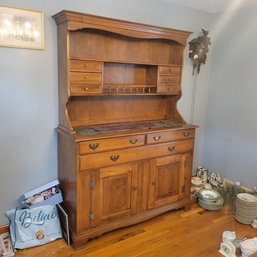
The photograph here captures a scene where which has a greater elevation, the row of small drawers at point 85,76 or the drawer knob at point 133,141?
the row of small drawers at point 85,76

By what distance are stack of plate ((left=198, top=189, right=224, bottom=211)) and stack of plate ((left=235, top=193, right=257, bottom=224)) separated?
0.24 meters

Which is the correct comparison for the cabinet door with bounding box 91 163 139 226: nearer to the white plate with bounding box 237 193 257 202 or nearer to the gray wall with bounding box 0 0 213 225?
the gray wall with bounding box 0 0 213 225

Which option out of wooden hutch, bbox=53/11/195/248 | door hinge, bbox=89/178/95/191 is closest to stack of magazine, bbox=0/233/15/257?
wooden hutch, bbox=53/11/195/248

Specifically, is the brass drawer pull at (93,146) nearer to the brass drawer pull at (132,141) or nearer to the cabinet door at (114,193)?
the cabinet door at (114,193)

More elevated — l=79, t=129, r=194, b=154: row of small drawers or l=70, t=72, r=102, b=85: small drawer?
l=70, t=72, r=102, b=85: small drawer

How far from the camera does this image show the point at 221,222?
8.70 ft

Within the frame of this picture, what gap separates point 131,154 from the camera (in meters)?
2.32

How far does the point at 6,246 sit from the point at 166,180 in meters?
1.51

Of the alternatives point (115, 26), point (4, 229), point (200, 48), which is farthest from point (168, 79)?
point (4, 229)

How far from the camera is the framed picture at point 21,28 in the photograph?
6.66 ft

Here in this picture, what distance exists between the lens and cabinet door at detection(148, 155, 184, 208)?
2521 mm

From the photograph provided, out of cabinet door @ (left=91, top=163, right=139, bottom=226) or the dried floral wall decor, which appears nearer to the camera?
cabinet door @ (left=91, top=163, right=139, bottom=226)

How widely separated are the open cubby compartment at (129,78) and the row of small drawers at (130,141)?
1.54 feet

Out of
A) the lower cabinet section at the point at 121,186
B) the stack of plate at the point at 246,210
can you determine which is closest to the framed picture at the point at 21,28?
the lower cabinet section at the point at 121,186
